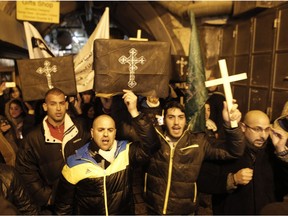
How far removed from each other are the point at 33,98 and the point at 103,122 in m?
1.39

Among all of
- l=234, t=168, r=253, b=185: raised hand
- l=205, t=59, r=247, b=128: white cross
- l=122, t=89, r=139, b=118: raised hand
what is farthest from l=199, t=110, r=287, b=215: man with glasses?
l=122, t=89, r=139, b=118: raised hand

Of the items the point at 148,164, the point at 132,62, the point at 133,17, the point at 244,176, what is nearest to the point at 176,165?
the point at 148,164

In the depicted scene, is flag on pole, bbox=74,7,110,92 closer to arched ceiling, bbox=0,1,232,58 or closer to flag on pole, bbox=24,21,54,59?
flag on pole, bbox=24,21,54,59

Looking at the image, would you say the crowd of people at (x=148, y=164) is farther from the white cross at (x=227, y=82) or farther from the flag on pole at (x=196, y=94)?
the flag on pole at (x=196, y=94)

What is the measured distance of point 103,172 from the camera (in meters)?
2.66

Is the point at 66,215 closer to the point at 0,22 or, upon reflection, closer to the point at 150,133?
the point at 150,133

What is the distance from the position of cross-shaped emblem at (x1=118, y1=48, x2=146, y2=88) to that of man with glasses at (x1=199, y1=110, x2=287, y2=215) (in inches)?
47.9

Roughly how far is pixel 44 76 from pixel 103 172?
5.59 feet

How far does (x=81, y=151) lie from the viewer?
9.07 ft

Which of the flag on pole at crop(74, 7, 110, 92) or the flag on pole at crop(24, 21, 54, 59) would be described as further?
the flag on pole at crop(24, 21, 54, 59)

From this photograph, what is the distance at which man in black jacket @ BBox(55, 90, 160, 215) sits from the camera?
2.66 m

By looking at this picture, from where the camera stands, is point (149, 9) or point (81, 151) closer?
point (81, 151)

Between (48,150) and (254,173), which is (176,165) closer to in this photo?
(254,173)

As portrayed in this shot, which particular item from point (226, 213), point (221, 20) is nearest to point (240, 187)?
point (226, 213)
